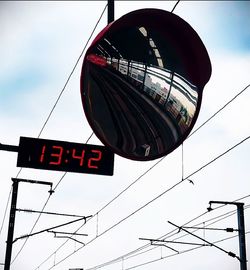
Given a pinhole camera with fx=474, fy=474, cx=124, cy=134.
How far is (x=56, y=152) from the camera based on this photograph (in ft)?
16.2

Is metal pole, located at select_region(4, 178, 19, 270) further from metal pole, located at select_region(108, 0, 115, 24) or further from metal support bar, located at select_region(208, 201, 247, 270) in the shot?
metal pole, located at select_region(108, 0, 115, 24)

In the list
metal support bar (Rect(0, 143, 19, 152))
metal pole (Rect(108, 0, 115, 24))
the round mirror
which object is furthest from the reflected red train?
metal support bar (Rect(0, 143, 19, 152))

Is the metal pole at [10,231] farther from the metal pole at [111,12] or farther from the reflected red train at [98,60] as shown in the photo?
the reflected red train at [98,60]

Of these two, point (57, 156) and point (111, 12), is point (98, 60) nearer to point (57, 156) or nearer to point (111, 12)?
point (111, 12)

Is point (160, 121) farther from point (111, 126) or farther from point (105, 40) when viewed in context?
point (105, 40)

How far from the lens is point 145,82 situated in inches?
83.7

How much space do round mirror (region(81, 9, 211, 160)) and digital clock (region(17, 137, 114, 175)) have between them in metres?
2.71

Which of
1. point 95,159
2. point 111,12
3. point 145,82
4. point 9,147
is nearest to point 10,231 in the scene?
point 9,147

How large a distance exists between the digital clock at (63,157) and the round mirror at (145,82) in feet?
8.88

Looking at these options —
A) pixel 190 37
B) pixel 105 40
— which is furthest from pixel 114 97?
pixel 190 37

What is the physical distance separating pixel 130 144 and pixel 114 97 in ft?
0.79

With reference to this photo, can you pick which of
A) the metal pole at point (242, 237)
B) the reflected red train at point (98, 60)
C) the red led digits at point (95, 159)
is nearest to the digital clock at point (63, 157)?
the red led digits at point (95, 159)

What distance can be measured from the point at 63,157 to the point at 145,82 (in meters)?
2.95

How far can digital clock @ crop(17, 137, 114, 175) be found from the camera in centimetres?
488
